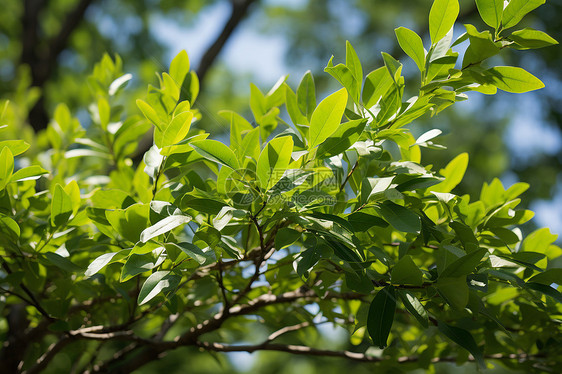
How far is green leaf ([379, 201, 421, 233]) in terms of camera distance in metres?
0.59

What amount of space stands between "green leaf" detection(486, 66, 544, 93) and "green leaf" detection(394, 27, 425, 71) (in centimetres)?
10

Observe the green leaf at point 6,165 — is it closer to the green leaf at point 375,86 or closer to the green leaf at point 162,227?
the green leaf at point 162,227

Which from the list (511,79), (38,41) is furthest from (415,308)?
(38,41)

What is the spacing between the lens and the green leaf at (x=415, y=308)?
599 millimetres

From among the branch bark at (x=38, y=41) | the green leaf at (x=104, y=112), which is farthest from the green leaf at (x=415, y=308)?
the branch bark at (x=38, y=41)

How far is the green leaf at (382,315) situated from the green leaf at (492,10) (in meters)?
→ 0.40

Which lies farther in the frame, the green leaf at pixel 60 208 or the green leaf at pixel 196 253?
the green leaf at pixel 60 208

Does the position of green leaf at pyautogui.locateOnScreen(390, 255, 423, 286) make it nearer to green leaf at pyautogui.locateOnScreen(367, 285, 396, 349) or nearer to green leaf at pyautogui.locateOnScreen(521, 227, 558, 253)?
green leaf at pyautogui.locateOnScreen(367, 285, 396, 349)

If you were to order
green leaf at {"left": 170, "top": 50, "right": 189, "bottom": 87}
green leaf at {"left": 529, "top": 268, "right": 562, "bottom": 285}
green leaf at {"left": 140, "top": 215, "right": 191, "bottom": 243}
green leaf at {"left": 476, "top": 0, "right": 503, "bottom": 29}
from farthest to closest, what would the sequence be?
green leaf at {"left": 170, "top": 50, "right": 189, "bottom": 87}
green leaf at {"left": 529, "top": 268, "right": 562, "bottom": 285}
green leaf at {"left": 476, "top": 0, "right": 503, "bottom": 29}
green leaf at {"left": 140, "top": 215, "right": 191, "bottom": 243}

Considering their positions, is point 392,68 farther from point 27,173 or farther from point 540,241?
point 27,173

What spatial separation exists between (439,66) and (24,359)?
3.80 feet

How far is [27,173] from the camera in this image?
72 centimetres

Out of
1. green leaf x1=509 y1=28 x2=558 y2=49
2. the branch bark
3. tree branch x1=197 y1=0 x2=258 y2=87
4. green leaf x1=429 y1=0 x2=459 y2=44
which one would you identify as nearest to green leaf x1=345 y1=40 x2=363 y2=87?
green leaf x1=429 y1=0 x2=459 y2=44

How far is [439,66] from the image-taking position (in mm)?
657
